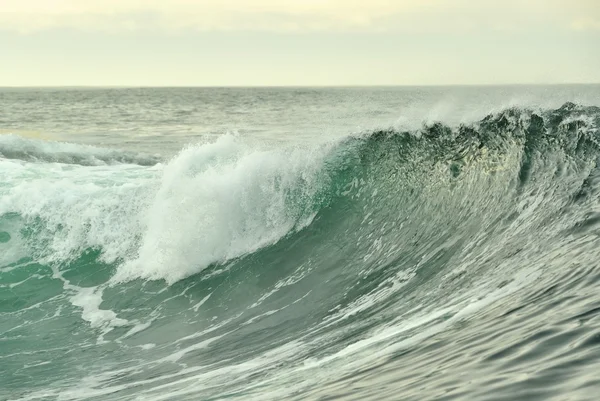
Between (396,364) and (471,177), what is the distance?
7.96m

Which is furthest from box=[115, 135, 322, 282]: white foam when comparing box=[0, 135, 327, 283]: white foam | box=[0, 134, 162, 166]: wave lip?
box=[0, 134, 162, 166]: wave lip

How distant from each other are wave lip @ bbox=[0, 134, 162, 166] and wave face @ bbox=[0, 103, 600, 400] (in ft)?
11.8

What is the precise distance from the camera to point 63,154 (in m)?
22.2

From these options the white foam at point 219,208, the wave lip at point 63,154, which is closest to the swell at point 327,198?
the white foam at point 219,208

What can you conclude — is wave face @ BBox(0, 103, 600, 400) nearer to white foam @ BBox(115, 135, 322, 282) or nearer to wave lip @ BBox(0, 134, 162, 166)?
Result: white foam @ BBox(115, 135, 322, 282)

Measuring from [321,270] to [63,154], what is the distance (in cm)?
1407

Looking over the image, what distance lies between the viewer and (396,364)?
15.6 ft

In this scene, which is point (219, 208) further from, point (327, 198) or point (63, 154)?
point (63, 154)

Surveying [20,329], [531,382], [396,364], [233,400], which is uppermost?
[531,382]

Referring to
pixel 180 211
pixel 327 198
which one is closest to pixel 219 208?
pixel 180 211

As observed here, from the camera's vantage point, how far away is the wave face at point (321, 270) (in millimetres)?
4789

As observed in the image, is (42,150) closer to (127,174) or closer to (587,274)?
(127,174)

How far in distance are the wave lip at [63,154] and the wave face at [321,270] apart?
358 centimetres

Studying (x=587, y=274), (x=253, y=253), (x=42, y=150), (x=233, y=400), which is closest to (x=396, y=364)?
(x=233, y=400)
